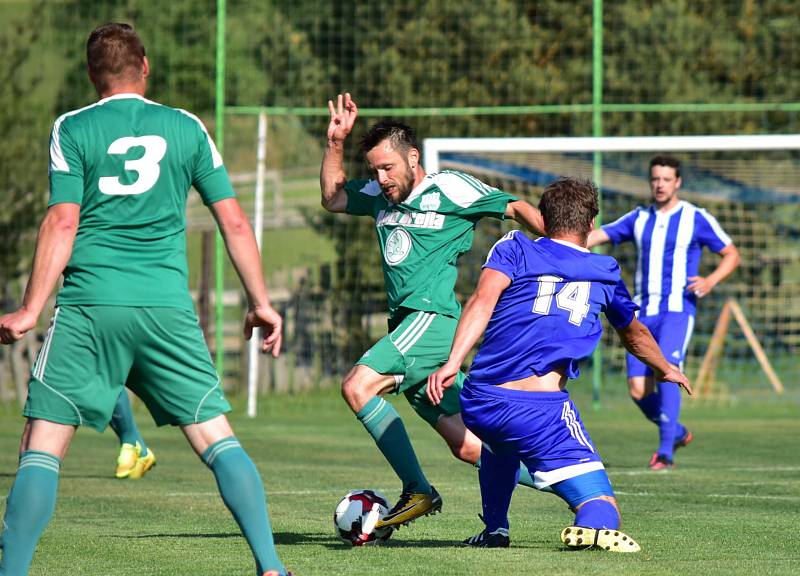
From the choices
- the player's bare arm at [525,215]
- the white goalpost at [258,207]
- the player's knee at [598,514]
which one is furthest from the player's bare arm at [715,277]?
the white goalpost at [258,207]

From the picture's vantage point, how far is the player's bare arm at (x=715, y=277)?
1016cm

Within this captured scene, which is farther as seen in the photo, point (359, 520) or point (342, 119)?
point (342, 119)

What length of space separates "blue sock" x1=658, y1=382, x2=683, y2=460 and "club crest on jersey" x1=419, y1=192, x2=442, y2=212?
12.0ft

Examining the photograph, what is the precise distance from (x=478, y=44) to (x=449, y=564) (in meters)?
13.3

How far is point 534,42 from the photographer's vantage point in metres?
18.5

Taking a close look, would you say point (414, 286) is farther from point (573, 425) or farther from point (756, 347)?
point (756, 347)

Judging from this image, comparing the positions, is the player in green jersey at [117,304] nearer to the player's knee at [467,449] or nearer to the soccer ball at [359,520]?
the soccer ball at [359,520]

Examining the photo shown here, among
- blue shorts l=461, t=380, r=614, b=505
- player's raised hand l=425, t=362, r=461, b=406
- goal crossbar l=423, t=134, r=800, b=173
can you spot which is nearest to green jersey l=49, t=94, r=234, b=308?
player's raised hand l=425, t=362, r=461, b=406

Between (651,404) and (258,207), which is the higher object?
(258,207)

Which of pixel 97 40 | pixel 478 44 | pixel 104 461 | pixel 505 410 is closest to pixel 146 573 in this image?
pixel 505 410

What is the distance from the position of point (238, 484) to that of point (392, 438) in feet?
6.13

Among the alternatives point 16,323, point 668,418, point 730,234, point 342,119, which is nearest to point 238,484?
point 16,323

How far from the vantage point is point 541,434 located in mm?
5918

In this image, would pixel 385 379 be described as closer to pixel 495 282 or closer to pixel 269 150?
pixel 495 282
